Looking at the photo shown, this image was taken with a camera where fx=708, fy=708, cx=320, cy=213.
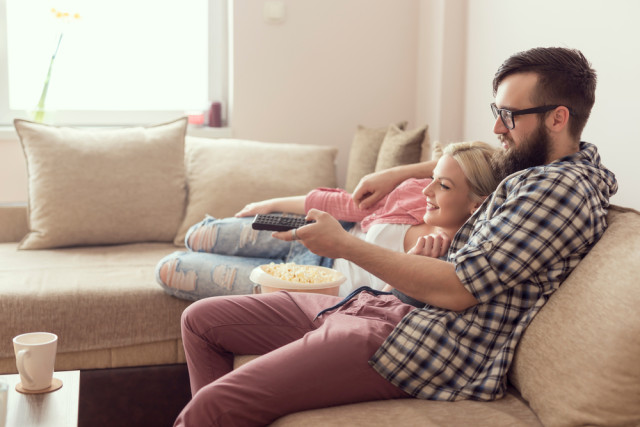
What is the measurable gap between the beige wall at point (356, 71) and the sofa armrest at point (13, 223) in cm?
23

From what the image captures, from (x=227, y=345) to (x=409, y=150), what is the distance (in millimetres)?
1231

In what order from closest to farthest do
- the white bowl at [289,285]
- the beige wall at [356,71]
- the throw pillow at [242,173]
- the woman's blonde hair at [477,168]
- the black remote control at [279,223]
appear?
the black remote control at [279,223], the woman's blonde hair at [477,168], the white bowl at [289,285], the throw pillow at [242,173], the beige wall at [356,71]

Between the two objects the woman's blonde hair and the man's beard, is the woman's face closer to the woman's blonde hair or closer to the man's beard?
the woman's blonde hair

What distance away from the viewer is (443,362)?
1.39m

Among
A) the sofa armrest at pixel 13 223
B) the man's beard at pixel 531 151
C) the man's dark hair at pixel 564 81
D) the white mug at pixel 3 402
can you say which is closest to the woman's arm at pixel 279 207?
A: the sofa armrest at pixel 13 223

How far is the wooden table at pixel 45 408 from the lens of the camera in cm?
133

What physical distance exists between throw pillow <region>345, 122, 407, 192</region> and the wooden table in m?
1.66

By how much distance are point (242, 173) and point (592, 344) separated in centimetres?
187

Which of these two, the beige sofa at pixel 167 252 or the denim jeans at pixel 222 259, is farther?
the denim jeans at pixel 222 259

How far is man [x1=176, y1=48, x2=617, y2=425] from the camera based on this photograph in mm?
1350

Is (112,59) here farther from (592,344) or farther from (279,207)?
(592,344)

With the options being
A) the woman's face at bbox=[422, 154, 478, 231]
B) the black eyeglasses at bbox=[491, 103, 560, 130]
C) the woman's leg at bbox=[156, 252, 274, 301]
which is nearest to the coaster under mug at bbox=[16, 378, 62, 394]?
the woman's leg at bbox=[156, 252, 274, 301]

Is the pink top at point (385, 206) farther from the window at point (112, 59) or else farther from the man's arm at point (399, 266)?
the window at point (112, 59)

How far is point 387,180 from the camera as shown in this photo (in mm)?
2250
